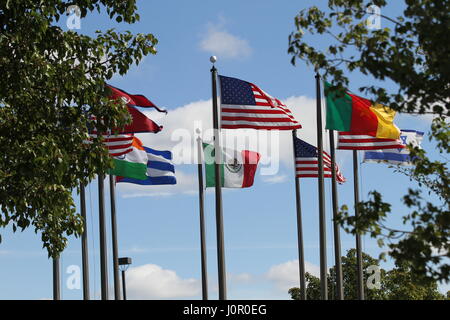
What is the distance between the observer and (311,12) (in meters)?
13.6

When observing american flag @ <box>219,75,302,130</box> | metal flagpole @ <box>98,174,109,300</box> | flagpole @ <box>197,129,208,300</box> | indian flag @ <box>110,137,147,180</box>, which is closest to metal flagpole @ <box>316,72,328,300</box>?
american flag @ <box>219,75,302,130</box>

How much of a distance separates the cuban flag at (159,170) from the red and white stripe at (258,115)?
6599mm

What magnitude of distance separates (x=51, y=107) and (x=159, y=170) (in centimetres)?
1273

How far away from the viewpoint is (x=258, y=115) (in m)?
25.8

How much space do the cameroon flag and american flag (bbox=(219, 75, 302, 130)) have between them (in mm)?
1985

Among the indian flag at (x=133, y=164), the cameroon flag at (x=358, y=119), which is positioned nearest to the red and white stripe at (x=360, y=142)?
the cameroon flag at (x=358, y=119)

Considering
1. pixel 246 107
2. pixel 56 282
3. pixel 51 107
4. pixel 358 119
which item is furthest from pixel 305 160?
pixel 51 107

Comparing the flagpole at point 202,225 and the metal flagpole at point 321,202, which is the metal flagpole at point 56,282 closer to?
the flagpole at point 202,225

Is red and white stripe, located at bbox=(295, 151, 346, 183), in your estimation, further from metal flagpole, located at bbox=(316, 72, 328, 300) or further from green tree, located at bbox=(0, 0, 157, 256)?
green tree, located at bbox=(0, 0, 157, 256)

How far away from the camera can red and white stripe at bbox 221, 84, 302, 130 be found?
25500 mm

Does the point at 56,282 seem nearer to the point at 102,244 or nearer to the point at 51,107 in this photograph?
the point at 102,244
